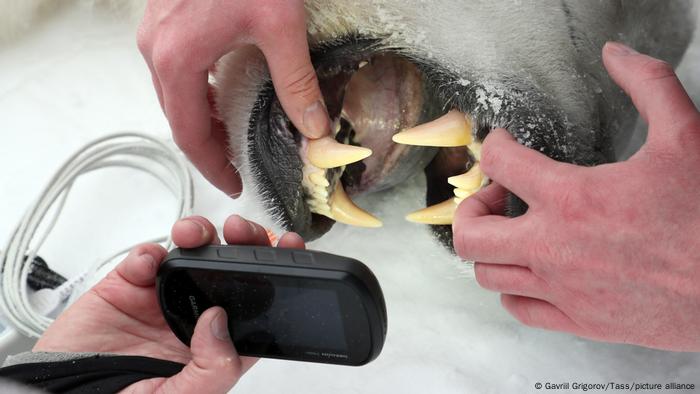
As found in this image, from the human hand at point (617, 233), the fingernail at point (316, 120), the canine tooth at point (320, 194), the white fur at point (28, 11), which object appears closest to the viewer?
the human hand at point (617, 233)

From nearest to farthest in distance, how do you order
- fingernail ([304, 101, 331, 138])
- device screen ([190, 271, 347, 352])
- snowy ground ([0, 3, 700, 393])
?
device screen ([190, 271, 347, 352])
fingernail ([304, 101, 331, 138])
snowy ground ([0, 3, 700, 393])

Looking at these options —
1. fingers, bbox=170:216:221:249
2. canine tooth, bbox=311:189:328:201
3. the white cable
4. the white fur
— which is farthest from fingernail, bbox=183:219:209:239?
the white fur

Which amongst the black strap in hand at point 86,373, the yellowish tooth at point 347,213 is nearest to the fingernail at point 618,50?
the yellowish tooth at point 347,213

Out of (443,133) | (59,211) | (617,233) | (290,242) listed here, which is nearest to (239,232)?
(290,242)

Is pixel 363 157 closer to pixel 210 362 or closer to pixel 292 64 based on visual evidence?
pixel 292 64

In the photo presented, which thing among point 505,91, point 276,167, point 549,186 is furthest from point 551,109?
point 276,167

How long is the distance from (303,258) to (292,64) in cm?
22

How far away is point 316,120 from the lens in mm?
850

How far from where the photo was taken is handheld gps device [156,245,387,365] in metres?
0.71

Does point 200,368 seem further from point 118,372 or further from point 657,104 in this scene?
point 657,104

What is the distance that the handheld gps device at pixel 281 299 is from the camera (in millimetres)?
707

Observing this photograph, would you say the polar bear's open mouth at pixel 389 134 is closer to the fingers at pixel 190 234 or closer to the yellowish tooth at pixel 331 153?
the yellowish tooth at pixel 331 153

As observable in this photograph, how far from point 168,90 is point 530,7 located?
43 centimetres

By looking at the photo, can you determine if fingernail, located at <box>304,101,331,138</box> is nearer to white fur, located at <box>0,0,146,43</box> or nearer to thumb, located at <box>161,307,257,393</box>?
thumb, located at <box>161,307,257,393</box>
